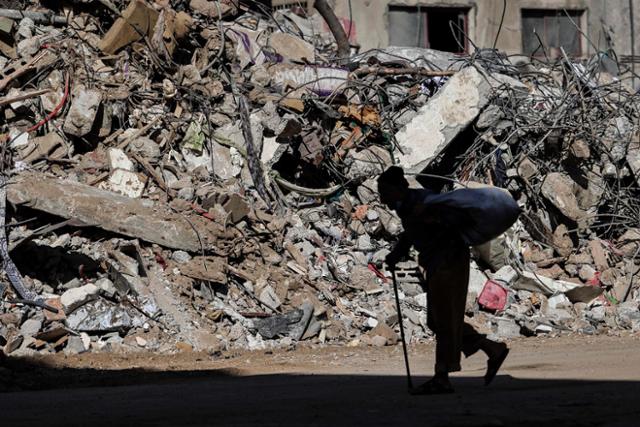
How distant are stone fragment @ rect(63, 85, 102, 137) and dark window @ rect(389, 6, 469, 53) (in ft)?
31.5

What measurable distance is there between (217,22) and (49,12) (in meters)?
2.35

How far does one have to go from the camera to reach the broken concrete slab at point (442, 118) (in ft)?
46.0

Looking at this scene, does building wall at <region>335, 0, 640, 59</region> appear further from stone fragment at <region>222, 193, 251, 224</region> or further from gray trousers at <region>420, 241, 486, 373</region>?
gray trousers at <region>420, 241, 486, 373</region>

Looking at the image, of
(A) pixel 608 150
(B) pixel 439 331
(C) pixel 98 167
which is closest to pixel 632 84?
(A) pixel 608 150

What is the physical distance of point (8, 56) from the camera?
13.2 meters

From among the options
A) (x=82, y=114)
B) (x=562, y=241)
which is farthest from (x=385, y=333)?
(x=82, y=114)

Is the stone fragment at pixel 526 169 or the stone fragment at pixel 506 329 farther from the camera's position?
the stone fragment at pixel 526 169

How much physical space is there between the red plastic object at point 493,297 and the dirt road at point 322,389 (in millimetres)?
1032

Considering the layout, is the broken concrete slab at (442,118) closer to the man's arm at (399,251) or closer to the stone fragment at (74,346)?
the stone fragment at (74,346)

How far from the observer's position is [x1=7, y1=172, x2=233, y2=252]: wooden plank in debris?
36.2 feet

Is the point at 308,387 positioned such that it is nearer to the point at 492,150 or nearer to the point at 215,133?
the point at 215,133

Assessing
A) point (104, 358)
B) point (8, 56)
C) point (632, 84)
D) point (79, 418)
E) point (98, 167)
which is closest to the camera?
point (79, 418)

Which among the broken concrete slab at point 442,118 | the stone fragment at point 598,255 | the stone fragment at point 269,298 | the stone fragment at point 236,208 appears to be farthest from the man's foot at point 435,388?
the stone fragment at point 598,255

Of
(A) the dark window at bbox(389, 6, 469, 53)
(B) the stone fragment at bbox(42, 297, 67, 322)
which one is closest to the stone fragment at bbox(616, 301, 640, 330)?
(B) the stone fragment at bbox(42, 297, 67, 322)
